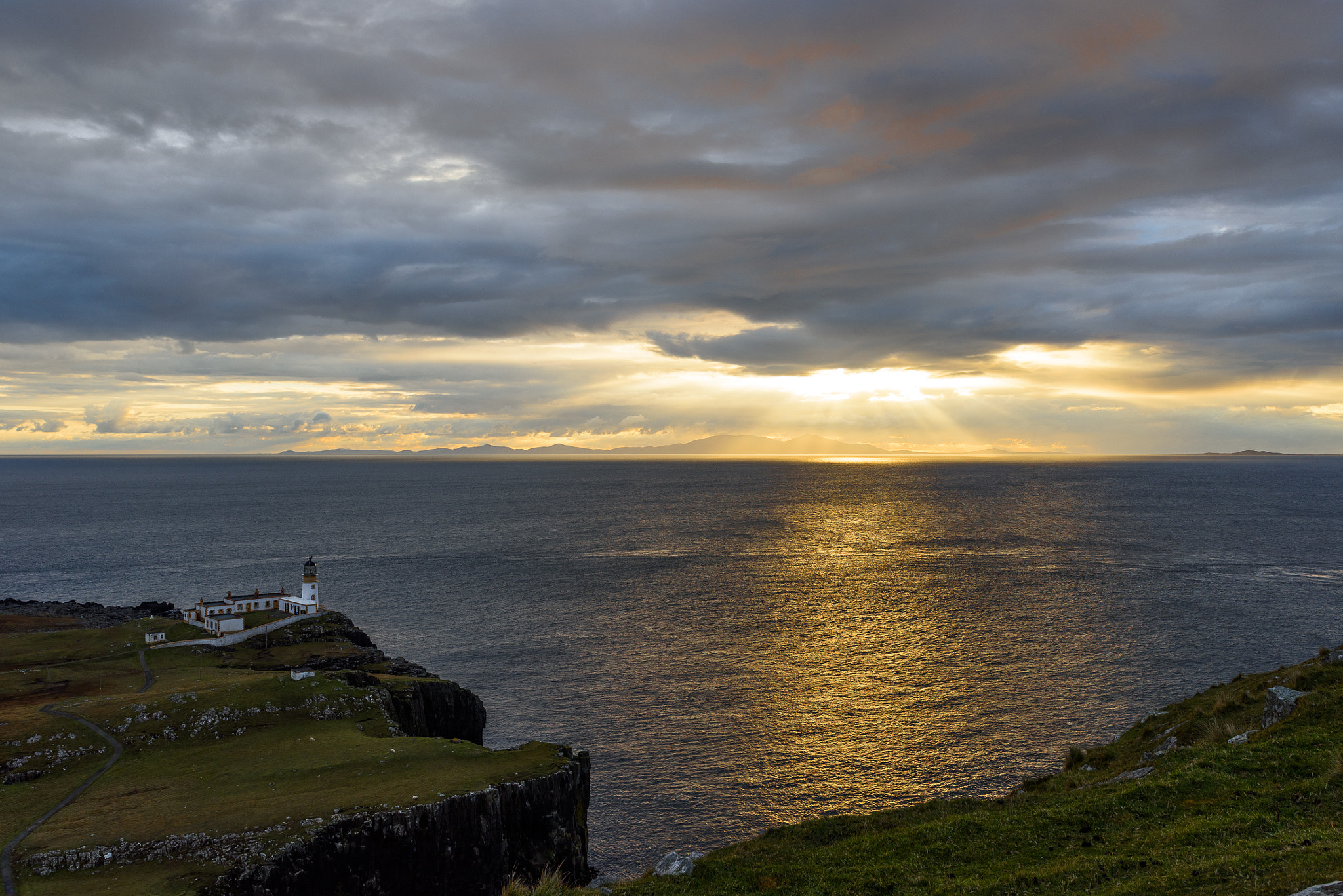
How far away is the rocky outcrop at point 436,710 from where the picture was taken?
56188 millimetres

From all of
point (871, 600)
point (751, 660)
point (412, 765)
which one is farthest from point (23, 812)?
point (871, 600)

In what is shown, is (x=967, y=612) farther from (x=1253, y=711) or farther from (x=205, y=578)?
(x=205, y=578)

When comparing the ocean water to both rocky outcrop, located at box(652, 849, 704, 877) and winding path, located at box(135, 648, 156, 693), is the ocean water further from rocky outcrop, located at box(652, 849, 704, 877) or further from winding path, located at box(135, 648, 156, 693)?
winding path, located at box(135, 648, 156, 693)

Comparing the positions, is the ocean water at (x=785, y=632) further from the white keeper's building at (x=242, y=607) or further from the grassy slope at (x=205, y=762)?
the grassy slope at (x=205, y=762)

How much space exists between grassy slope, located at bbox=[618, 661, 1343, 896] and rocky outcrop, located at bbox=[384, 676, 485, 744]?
1499 inches

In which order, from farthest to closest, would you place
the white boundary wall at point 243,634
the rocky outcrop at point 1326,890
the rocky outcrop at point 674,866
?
the white boundary wall at point 243,634 → the rocky outcrop at point 674,866 → the rocky outcrop at point 1326,890

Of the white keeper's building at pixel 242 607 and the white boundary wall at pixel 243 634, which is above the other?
the white keeper's building at pixel 242 607

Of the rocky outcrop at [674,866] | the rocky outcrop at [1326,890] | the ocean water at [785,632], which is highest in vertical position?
the rocky outcrop at [1326,890]

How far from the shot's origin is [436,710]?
58.9m

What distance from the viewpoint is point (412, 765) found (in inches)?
1636

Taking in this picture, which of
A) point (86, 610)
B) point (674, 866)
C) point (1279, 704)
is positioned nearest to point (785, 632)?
point (1279, 704)

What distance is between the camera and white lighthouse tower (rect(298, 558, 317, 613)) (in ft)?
279

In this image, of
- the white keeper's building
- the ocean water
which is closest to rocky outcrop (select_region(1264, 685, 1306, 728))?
the ocean water

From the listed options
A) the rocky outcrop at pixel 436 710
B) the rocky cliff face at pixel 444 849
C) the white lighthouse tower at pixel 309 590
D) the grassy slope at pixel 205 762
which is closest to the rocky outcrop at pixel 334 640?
the white lighthouse tower at pixel 309 590
